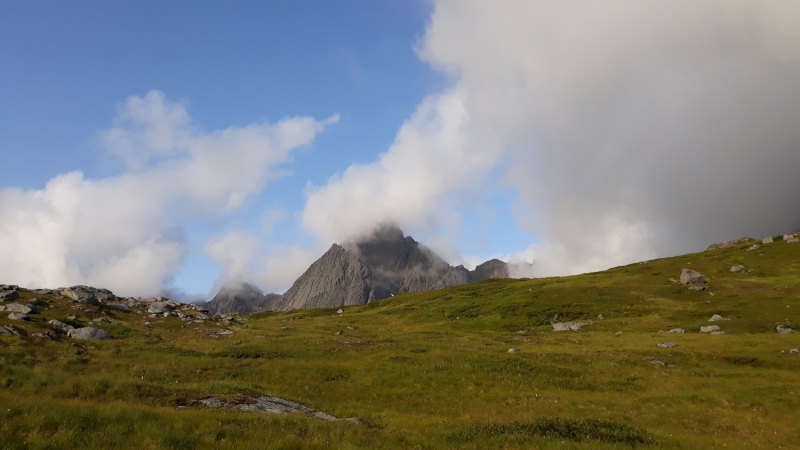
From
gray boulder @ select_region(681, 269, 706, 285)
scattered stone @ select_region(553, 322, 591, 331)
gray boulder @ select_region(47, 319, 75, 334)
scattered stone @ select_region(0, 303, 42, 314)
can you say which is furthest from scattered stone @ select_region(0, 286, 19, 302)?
gray boulder @ select_region(681, 269, 706, 285)

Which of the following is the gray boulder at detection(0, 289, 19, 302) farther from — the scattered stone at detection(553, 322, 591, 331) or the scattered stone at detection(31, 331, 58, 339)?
the scattered stone at detection(553, 322, 591, 331)

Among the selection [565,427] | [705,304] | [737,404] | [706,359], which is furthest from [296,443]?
[705,304]

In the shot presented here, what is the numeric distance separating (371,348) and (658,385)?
3488 cm

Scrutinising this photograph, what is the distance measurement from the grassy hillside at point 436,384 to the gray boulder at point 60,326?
43.2 inches

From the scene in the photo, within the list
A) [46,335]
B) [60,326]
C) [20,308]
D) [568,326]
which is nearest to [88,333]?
[60,326]

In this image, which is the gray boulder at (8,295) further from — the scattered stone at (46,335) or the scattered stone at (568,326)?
the scattered stone at (568,326)

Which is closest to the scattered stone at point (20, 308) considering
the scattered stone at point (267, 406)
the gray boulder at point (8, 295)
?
the gray boulder at point (8, 295)

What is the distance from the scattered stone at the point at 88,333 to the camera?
1823 inches

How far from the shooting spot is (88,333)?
4738 cm

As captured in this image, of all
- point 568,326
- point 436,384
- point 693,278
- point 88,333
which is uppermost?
point 693,278

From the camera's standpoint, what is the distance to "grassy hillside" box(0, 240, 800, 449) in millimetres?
15789

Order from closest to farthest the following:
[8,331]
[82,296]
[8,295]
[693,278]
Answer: [8,331], [8,295], [82,296], [693,278]

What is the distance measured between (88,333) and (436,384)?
43.3m

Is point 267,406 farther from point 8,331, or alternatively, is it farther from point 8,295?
point 8,295
